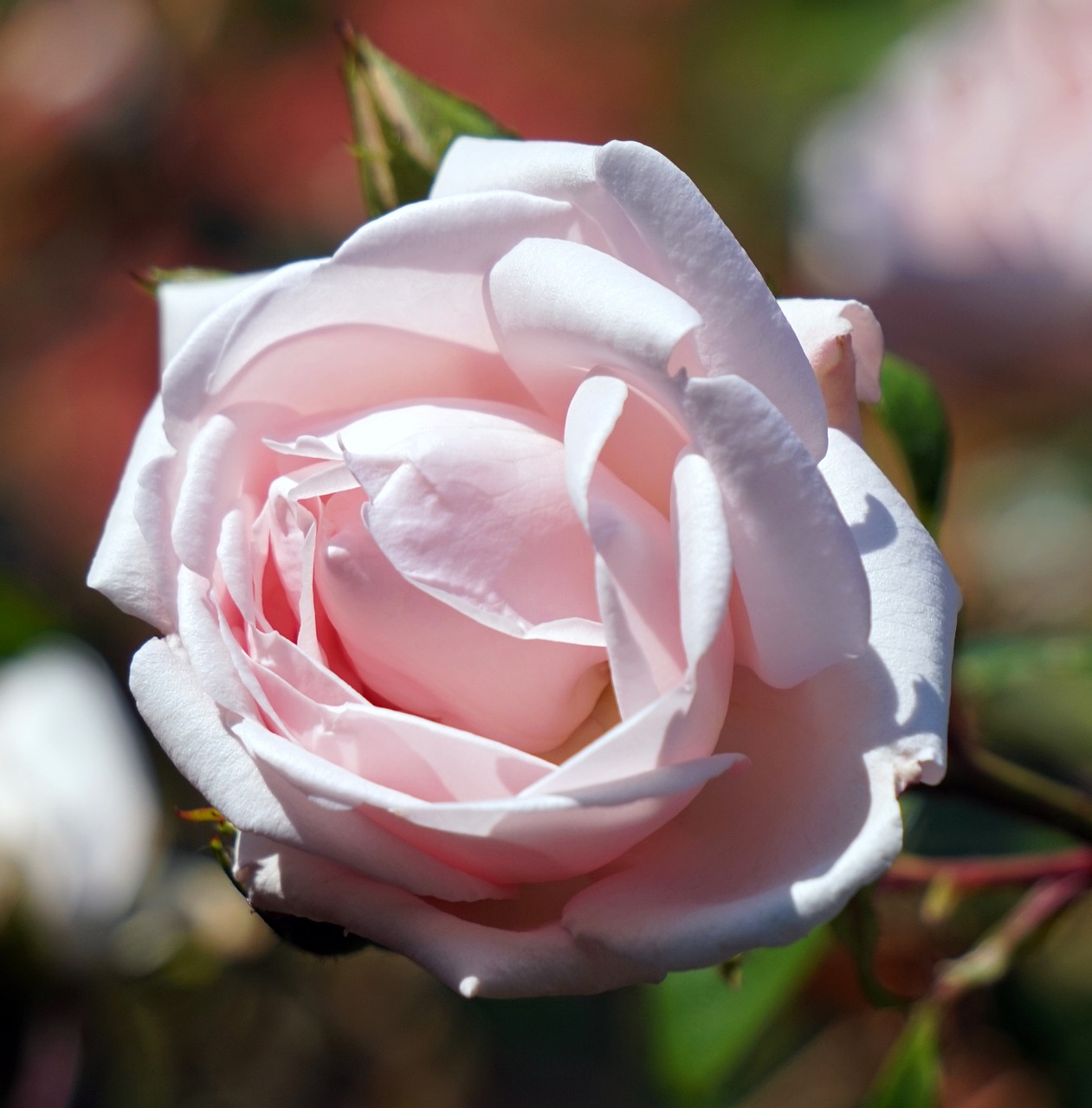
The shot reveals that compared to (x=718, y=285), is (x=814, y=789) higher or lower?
lower

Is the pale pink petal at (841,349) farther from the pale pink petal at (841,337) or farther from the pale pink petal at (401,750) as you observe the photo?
the pale pink petal at (401,750)

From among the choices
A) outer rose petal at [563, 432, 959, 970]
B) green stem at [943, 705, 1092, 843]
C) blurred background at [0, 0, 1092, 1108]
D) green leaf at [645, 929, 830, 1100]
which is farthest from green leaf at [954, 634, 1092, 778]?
outer rose petal at [563, 432, 959, 970]

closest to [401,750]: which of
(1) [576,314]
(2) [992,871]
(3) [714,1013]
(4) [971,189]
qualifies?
(1) [576,314]

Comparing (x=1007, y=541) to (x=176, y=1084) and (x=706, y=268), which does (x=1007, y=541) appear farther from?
(x=706, y=268)

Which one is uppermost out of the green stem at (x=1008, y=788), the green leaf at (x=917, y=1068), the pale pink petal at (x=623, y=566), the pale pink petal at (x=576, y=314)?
the pale pink petal at (x=576, y=314)

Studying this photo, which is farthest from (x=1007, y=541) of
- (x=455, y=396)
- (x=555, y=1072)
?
(x=455, y=396)

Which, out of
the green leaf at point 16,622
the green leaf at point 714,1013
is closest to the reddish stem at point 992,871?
the green leaf at point 714,1013

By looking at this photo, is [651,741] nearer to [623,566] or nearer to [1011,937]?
[623,566]

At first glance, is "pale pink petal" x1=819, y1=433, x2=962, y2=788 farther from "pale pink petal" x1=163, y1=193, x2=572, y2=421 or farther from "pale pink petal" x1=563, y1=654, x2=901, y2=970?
"pale pink petal" x1=163, y1=193, x2=572, y2=421
